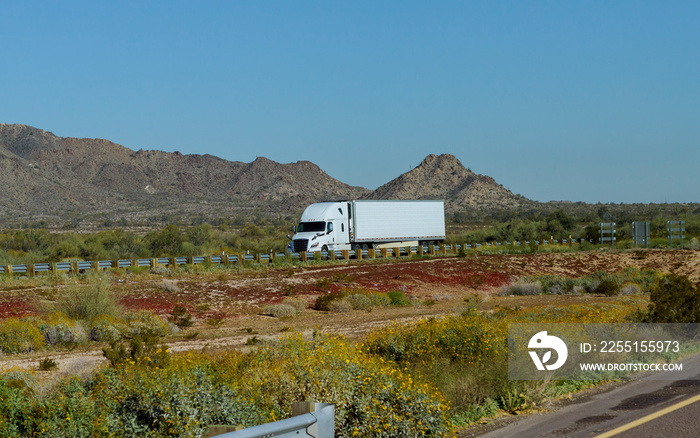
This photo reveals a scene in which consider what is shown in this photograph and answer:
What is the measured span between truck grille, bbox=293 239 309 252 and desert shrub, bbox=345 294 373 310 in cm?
1926

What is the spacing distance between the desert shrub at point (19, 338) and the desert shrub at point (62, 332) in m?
0.39

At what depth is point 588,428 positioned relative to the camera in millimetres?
8398

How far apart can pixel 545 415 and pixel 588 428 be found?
89 cm

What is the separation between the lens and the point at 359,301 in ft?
96.4

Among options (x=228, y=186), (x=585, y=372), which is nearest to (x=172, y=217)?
(x=228, y=186)

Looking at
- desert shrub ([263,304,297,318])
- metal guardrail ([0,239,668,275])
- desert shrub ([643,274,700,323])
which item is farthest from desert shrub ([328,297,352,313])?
metal guardrail ([0,239,668,275])

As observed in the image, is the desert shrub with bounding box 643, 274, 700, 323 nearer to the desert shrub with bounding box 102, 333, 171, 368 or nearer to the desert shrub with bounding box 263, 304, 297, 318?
the desert shrub with bounding box 102, 333, 171, 368

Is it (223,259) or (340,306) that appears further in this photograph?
(223,259)

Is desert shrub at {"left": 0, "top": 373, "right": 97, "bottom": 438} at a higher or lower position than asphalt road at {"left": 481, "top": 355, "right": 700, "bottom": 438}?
higher

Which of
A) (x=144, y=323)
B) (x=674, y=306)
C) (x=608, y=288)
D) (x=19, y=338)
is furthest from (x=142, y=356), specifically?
(x=608, y=288)

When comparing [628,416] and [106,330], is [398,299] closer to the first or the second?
[106,330]

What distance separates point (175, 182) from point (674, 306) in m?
156

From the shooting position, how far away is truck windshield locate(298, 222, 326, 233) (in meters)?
50.0

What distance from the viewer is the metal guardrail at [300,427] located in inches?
204
